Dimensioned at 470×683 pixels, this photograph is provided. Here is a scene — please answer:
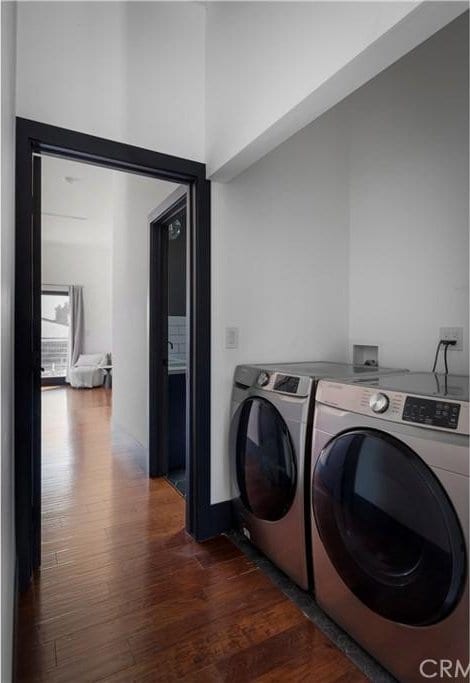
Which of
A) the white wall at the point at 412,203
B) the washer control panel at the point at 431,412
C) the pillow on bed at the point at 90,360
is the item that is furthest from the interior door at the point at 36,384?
the pillow on bed at the point at 90,360

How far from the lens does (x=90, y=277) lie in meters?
8.20

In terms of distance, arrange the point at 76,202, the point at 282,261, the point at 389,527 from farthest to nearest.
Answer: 1. the point at 76,202
2. the point at 282,261
3. the point at 389,527

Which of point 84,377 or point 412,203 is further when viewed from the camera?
point 84,377

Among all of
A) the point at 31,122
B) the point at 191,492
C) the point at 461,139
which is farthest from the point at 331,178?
the point at 191,492

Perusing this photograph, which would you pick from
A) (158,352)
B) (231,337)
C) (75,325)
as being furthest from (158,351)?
(75,325)

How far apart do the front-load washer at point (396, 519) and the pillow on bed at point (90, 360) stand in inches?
278

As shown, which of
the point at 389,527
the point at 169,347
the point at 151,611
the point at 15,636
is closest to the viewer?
the point at 389,527

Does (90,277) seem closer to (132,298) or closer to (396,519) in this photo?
(132,298)

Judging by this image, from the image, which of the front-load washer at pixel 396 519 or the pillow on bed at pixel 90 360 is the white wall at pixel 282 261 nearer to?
the front-load washer at pixel 396 519

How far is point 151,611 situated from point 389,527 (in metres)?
Answer: 1.05

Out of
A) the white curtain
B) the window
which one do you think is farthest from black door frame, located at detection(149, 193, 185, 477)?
the window

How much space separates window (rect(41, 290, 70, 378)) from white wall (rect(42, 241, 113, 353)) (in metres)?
0.40

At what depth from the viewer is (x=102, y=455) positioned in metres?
3.42

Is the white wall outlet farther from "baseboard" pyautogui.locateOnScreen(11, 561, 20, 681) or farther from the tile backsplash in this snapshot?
"baseboard" pyautogui.locateOnScreen(11, 561, 20, 681)
